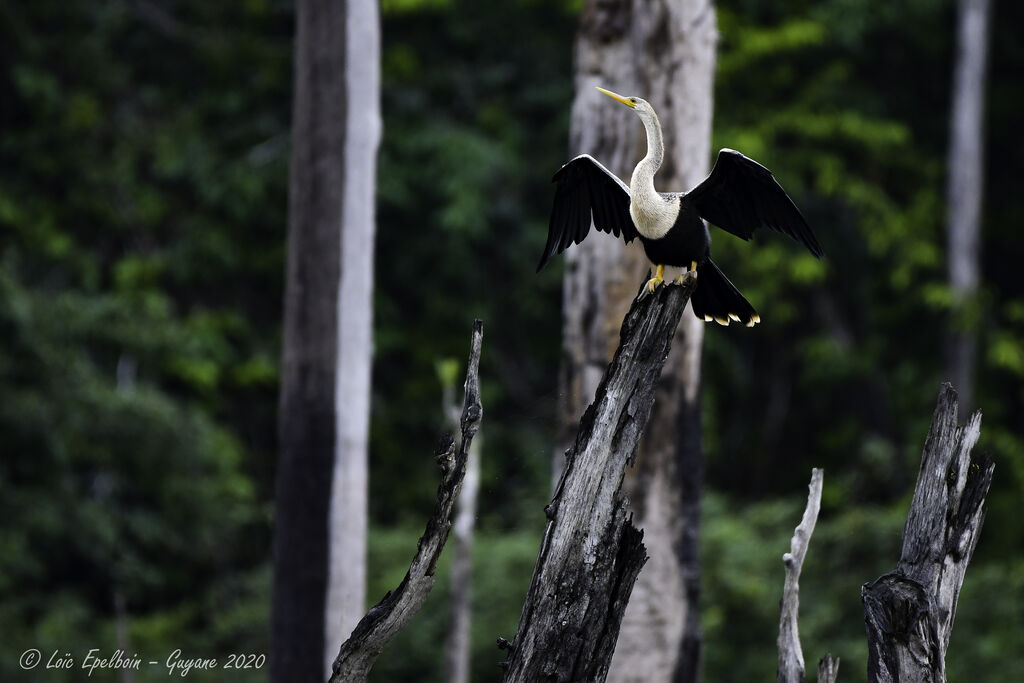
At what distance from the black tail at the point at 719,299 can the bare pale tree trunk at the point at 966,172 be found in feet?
28.0

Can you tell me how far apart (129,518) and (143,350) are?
1.35 meters

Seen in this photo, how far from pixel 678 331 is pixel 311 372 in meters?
1.34

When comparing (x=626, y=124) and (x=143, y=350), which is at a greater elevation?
(x=626, y=124)

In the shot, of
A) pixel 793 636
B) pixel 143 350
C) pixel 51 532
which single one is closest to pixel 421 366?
pixel 143 350

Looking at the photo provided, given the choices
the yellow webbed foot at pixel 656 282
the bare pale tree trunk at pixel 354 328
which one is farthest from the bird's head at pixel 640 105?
the bare pale tree trunk at pixel 354 328

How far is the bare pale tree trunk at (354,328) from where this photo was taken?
12.9 feet

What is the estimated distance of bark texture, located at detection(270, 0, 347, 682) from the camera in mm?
3900

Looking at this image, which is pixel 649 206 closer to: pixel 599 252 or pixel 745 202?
pixel 745 202

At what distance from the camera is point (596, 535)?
240 cm

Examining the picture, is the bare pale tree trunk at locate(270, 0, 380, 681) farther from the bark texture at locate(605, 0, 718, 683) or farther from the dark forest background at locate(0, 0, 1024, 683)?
the dark forest background at locate(0, 0, 1024, 683)

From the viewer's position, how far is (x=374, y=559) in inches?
316

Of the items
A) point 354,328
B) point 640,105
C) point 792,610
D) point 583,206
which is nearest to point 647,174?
point 640,105

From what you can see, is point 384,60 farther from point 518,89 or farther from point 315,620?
point 315,620
